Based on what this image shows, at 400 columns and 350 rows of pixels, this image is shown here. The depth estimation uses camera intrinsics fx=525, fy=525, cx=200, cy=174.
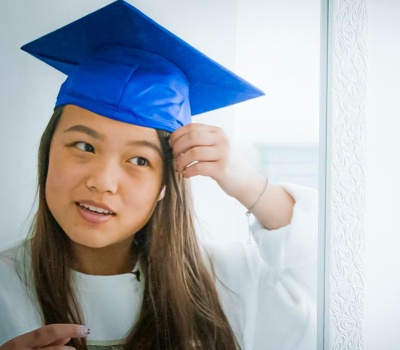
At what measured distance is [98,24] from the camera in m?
1.12

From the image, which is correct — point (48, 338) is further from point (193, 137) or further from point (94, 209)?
point (193, 137)

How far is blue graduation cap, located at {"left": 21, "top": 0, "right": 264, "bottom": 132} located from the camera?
1099 mm

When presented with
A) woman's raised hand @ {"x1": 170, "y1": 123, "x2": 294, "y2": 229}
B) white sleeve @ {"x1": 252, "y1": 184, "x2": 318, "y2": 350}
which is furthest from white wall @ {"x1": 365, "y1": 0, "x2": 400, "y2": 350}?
woman's raised hand @ {"x1": 170, "y1": 123, "x2": 294, "y2": 229}

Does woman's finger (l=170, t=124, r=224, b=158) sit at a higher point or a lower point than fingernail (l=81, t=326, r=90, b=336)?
higher

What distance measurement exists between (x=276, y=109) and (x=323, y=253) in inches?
16.4

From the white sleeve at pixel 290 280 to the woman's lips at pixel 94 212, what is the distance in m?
0.36

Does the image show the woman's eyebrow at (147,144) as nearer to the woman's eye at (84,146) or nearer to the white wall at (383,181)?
the woman's eye at (84,146)

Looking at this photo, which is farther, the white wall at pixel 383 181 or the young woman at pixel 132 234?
the white wall at pixel 383 181

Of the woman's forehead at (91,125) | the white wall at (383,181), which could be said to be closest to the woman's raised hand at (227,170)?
the woman's forehead at (91,125)

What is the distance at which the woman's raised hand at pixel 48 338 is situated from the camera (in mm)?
1078

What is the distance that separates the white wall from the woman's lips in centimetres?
80

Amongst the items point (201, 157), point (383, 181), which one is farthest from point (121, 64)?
point (383, 181)

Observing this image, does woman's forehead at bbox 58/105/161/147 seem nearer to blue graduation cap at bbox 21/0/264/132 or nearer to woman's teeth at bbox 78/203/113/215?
blue graduation cap at bbox 21/0/264/132

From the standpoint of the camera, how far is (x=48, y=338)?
1.09m
